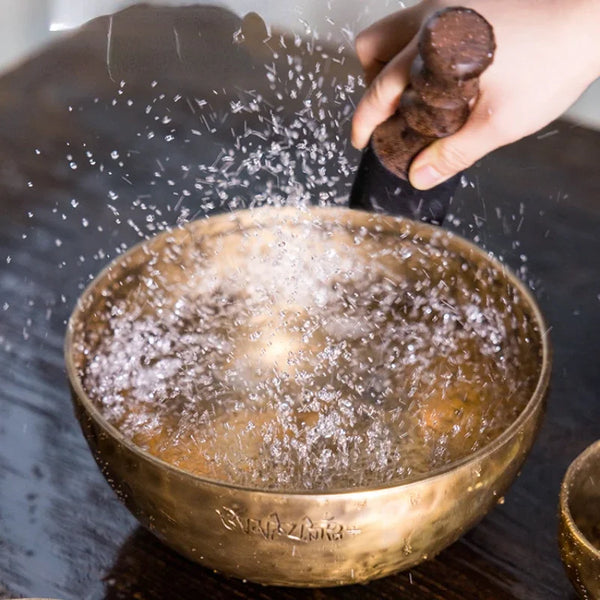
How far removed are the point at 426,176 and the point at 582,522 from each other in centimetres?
28

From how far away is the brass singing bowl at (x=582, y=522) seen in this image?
1.88 ft

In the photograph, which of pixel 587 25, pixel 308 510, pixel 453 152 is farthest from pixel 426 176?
pixel 308 510

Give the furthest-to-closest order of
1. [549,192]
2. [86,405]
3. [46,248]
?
[549,192] < [46,248] < [86,405]

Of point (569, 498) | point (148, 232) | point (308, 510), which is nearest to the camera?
point (308, 510)

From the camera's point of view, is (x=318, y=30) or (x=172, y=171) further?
(x=318, y=30)

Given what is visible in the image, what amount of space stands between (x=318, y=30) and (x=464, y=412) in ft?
3.34

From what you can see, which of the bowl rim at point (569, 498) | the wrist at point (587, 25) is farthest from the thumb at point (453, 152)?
the bowl rim at point (569, 498)

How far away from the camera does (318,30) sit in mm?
1615

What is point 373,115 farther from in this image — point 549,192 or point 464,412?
point 549,192

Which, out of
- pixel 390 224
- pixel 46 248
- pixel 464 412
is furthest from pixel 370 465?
pixel 46 248

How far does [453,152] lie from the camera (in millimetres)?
696

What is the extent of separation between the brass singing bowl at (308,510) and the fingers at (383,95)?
22cm

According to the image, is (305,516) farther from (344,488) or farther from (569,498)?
(569,498)

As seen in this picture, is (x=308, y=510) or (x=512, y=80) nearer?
(x=308, y=510)
